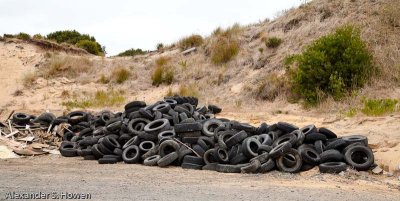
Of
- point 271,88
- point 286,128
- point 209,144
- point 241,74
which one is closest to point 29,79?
point 241,74

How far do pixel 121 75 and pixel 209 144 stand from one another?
17215 millimetres

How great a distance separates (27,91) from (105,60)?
249 inches

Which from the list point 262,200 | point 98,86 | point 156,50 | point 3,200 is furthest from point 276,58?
point 3,200

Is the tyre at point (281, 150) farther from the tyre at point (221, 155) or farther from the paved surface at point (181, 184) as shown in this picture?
the tyre at point (221, 155)

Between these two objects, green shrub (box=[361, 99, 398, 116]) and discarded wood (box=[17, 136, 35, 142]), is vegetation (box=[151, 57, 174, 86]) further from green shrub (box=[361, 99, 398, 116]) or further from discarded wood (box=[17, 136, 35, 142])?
green shrub (box=[361, 99, 398, 116])

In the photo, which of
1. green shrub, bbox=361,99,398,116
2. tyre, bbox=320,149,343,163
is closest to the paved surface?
tyre, bbox=320,149,343,163

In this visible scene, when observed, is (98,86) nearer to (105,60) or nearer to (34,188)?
(105,60)

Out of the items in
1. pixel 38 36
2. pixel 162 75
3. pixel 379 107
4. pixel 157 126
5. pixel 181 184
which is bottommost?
pixel 181 184

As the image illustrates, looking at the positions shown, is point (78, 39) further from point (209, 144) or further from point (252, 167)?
point (252, 167)

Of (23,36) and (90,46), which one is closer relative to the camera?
(23,36)

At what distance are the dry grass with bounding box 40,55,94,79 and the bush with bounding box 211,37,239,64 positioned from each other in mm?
8719

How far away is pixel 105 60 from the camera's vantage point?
A: 33094 mm

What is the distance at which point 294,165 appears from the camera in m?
10.8

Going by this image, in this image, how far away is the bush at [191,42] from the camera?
99.9ft
